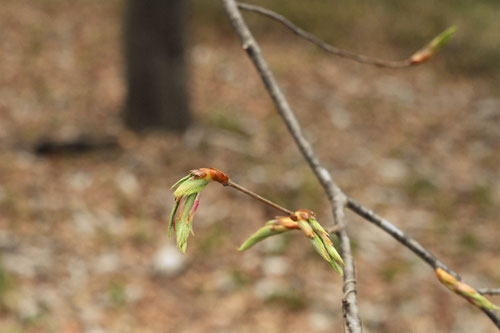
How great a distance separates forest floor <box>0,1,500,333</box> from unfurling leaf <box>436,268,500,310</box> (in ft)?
9.54

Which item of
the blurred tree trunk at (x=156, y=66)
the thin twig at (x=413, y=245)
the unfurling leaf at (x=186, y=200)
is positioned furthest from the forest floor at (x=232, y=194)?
the unfurling leaf at (x=186, y=200)

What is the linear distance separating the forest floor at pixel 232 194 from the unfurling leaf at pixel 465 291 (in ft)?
9.54

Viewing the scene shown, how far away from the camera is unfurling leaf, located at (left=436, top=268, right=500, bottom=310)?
734 mm

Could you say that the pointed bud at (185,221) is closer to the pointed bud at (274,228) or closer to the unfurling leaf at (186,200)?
the unfurling leaf at (186,200)

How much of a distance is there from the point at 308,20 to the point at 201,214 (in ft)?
19.2

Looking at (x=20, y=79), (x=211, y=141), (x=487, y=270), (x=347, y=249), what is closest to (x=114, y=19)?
(x=20, y=79)

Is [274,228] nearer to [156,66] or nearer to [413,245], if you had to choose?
[413,245]

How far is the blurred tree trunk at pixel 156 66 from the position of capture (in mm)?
5332

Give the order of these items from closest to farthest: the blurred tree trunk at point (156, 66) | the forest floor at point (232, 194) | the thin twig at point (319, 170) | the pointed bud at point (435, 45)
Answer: the thin twig at point (319, 170)
the pointed bud at point (435, 45)
the forest floor at point (232, 194)
the blurred tree trunk at point (156, 66)

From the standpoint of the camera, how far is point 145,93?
5559mm

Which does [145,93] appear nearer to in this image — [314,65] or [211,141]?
[211,141]

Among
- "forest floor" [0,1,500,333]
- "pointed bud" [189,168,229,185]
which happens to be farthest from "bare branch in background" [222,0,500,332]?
"forest floor" [0,1,500,333]

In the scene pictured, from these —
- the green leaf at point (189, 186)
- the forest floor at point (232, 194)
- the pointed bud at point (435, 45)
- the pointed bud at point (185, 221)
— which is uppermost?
the forest floor at point (232, 194)

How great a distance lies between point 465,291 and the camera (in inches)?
29.5
